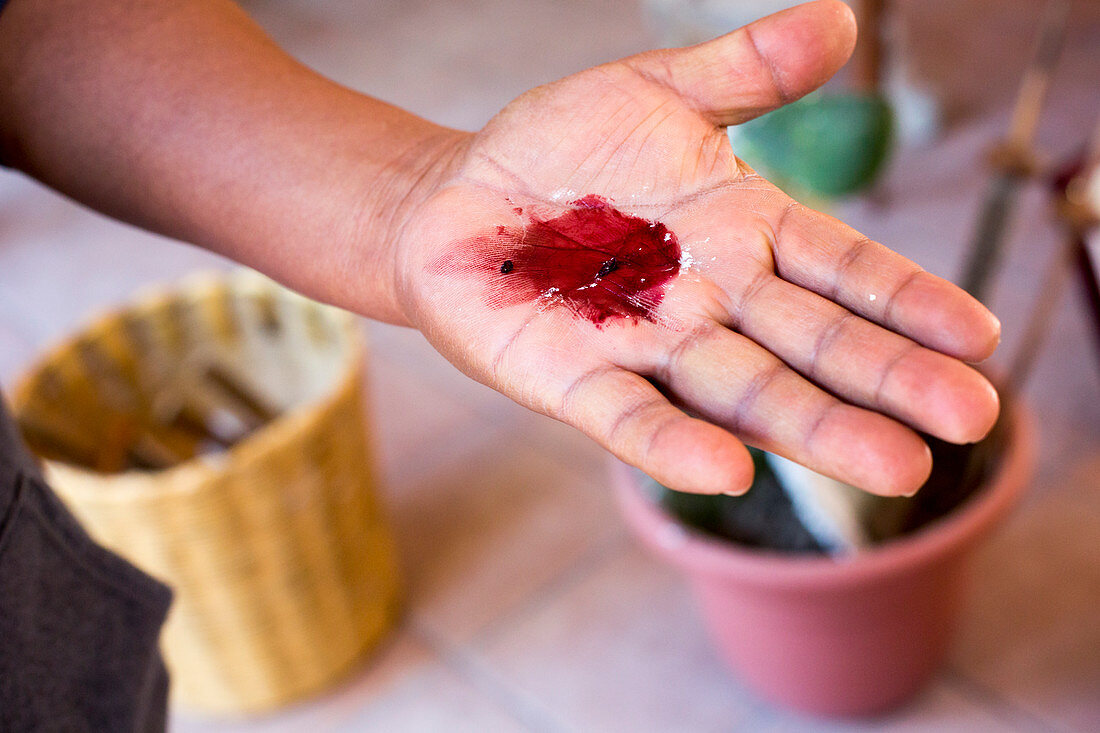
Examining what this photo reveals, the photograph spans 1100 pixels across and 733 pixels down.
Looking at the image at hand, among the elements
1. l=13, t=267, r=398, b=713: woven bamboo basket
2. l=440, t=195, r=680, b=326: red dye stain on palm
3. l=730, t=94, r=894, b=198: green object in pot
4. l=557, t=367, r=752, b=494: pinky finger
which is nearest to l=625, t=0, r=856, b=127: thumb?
l=440, t=195, r=680, b=326: red dye stain on palm

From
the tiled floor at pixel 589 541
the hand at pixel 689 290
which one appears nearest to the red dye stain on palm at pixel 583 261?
the hand at pixel 689 290

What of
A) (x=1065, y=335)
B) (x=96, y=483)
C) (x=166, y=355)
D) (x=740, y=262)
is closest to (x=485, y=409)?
(x=166, y=355)

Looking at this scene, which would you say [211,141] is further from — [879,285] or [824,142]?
[824,142]

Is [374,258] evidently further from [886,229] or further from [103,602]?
[886,229]

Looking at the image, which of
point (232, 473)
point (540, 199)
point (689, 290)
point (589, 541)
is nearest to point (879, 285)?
point (689, 290)

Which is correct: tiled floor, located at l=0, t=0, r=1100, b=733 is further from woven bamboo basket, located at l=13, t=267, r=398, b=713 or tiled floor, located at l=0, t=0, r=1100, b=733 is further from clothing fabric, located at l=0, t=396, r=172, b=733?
clothing fabric, located at l=0, t=396, r=172, b=733

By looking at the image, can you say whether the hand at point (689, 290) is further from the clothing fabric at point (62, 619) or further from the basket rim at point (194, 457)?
the basket rim at point (194, 457)
